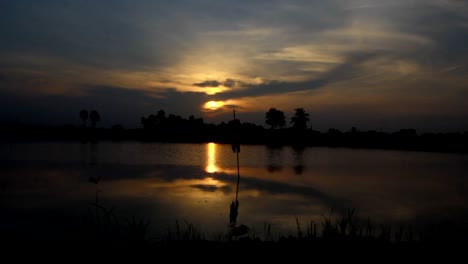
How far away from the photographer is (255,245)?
762 centimetres

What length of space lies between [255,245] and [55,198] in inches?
537

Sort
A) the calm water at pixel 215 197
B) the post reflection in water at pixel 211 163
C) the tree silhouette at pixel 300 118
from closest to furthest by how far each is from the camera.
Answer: the calm water at pixel 215 197, the post reflection in water at pixel 211 163, the tree silhouette at pixel 300 118

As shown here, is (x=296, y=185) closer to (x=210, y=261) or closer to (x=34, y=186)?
(x=34, y=186)

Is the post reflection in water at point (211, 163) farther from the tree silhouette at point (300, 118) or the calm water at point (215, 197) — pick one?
the tree silhouette at point (300, 118)

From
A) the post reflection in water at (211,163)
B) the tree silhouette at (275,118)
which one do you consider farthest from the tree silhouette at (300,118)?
the post reflection in water at (211,163)

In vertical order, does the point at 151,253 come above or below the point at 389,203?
above

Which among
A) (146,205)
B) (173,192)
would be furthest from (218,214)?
(173,192)

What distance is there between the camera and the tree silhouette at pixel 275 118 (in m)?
126

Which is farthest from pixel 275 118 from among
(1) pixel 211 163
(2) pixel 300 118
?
(1) pixel 211 163

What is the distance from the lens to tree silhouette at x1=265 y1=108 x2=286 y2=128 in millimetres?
125938

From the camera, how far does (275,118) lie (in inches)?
4958

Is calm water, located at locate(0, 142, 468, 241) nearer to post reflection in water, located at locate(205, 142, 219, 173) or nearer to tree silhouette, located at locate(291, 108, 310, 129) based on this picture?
post reflection in water, located at locate(205, 142, 219, 173)

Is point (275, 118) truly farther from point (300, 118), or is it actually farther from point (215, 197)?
point (215, 197)

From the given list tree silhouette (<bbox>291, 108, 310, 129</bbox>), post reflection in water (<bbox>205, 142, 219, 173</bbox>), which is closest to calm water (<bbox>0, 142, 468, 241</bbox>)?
post reflection in water (<bbox>205, 142, 219, 173</bbox>)
